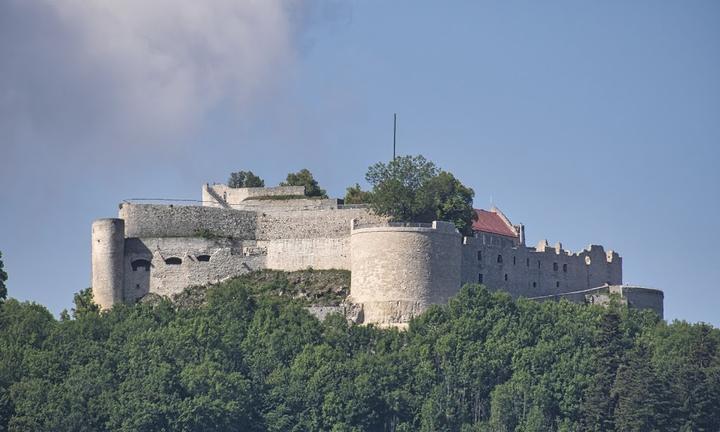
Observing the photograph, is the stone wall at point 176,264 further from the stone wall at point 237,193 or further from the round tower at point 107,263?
the stone wall at point 237,193

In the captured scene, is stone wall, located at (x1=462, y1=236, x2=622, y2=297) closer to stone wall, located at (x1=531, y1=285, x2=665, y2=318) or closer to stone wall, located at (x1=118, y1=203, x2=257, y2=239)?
stone wall, located at (x1=531, y1=285, x2=665, y2=318)

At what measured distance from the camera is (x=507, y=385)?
97750mm

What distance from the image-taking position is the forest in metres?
96.1

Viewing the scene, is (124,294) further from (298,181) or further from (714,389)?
(714,389)

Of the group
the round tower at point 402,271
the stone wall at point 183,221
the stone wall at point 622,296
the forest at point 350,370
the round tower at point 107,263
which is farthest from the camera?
the stone wall at point 622,296

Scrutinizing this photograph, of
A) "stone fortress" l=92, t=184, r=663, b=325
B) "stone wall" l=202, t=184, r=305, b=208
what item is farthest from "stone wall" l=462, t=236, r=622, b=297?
"stone wall" l=202, t=184, r=305, b=208

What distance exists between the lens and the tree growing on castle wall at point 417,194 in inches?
4021

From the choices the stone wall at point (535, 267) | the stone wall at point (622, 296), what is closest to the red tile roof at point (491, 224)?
the stone wall at point (535, 267)

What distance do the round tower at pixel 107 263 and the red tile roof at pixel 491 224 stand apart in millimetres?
14732

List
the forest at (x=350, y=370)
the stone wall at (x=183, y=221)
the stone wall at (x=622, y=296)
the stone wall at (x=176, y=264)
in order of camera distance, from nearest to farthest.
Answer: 1. the forest at (x=350, y=370)
2. the stone wall at (x=176, y=264)
3. the stone wall at (x=183, y=221)
4. the stone wall at (x=622, y=296)

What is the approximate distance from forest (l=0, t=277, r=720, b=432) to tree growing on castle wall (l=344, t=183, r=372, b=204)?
6.16m

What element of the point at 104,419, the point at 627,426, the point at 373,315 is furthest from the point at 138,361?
Result: the point at 627,426

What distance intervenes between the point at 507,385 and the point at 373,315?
242 inches

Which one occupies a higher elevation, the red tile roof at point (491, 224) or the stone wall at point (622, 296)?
the red tile roof at point (491, 224)
